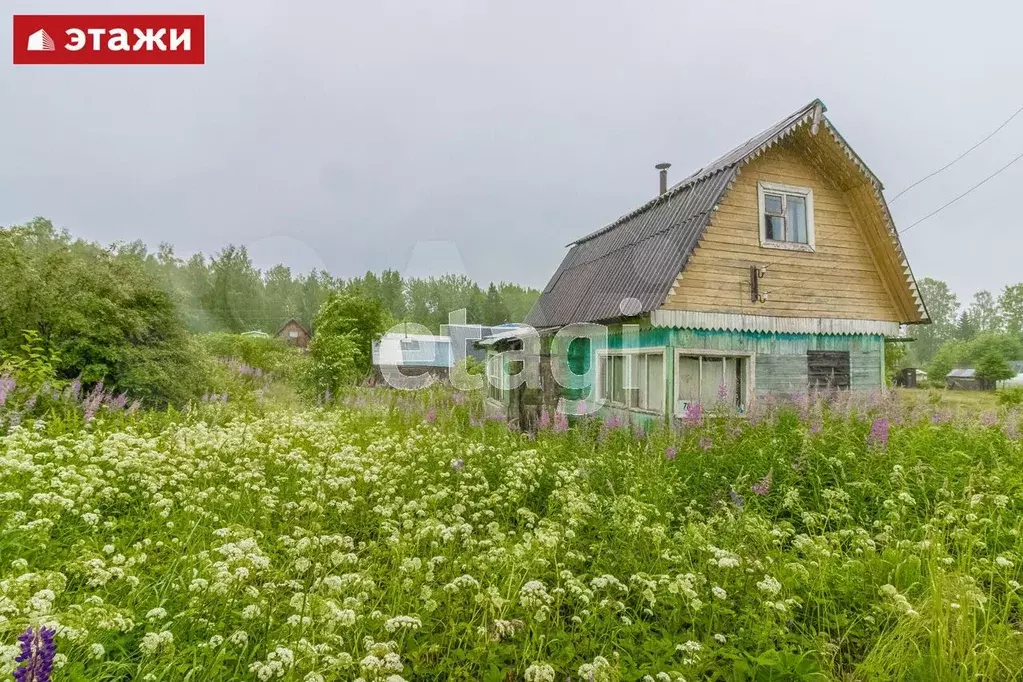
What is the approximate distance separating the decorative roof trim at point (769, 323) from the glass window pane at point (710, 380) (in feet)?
2.66

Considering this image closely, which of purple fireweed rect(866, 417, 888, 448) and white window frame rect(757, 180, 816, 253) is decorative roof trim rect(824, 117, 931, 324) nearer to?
white window frame rect(757, 180, 816, 253)

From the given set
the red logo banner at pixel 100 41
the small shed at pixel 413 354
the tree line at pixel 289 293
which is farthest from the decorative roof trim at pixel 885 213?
the tree line at pixel 289 293

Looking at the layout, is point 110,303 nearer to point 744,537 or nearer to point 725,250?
point 744,537

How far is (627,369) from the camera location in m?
12.7

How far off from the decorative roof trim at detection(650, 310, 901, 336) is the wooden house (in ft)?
0.08

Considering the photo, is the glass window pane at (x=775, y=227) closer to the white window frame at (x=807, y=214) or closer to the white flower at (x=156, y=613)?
the white window frame at (x=807, y=214)

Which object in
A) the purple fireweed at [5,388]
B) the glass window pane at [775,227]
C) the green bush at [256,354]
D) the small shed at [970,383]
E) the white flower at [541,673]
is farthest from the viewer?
the small shed at [970,383]

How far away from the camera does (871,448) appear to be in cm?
630

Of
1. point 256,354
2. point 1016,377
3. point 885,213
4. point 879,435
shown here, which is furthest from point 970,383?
point 256,354

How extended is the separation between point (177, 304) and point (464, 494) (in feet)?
33.9

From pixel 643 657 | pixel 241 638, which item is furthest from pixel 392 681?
pixel 643 657

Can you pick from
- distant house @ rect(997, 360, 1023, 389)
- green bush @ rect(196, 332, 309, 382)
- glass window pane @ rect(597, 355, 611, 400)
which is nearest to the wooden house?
glass window pane @ rect(597, 355, 611, 400)

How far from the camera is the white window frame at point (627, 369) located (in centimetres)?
1111

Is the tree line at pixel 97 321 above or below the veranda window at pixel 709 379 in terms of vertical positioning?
above
